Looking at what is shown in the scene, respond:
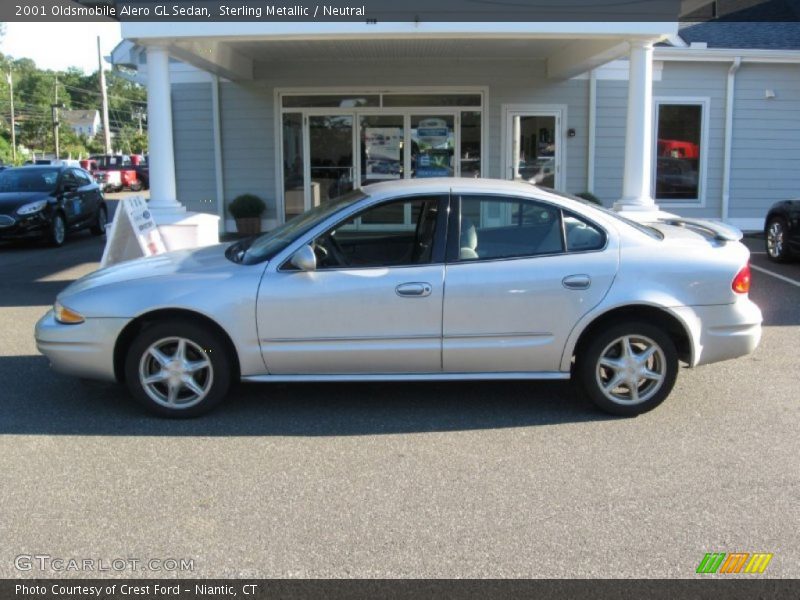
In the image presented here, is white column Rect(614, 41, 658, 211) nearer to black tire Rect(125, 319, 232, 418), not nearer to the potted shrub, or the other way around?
black tire Rect(125, 319, 232, 418)

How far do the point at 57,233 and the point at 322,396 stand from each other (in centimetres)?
1055

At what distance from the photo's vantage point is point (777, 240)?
11.5 metres

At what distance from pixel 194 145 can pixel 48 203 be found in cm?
284

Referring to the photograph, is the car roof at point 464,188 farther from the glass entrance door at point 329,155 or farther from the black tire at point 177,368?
the glass entrance door at point 329,155

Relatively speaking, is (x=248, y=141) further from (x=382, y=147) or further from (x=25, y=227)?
(x=25, y=227)

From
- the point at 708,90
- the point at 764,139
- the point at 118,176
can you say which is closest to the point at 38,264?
the point at 708,90

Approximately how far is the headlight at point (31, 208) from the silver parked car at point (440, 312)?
9.69 metres

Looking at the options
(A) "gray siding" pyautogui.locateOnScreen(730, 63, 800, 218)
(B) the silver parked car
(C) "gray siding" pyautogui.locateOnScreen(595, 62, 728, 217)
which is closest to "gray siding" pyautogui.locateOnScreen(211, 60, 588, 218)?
(C) "gray siding" pyautogui.locateOnScreen(595, 62, 728, 217)

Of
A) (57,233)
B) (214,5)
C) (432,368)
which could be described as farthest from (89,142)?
(432,368)

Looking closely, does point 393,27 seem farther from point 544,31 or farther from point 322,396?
point 322,396

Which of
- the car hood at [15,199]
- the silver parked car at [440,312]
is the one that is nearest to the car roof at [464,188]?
the silver parked car at [440,312]

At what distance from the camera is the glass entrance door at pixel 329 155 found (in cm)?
1489

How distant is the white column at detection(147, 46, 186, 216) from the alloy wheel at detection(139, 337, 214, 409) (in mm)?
5346

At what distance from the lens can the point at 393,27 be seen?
30.8 ft
